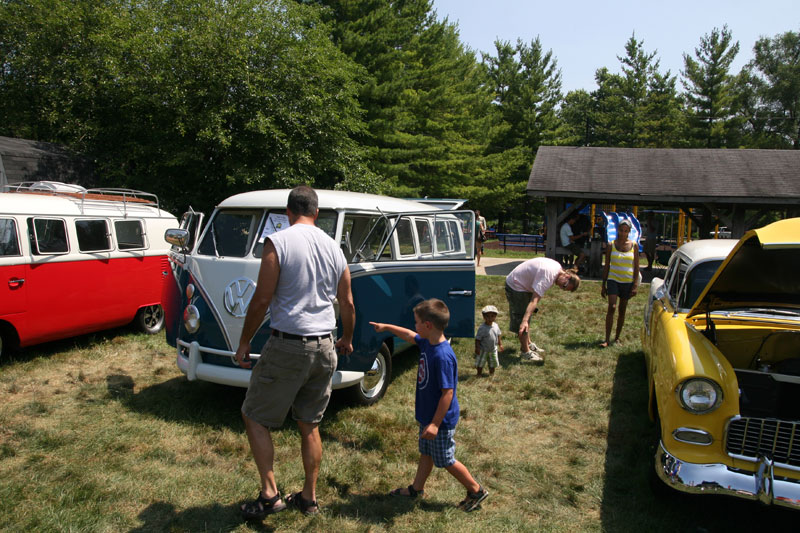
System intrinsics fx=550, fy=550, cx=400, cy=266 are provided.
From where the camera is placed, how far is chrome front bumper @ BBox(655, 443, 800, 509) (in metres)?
3.04

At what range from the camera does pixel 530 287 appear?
7.02 m

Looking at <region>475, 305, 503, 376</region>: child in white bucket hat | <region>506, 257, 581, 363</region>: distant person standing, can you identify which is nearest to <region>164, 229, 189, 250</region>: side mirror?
<region>475, 305, 503, 376</region>: child in white bucket hat

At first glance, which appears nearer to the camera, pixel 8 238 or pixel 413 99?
pixel 8 238

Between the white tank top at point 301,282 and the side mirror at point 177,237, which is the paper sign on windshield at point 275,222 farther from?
the white tank top at point 301,282

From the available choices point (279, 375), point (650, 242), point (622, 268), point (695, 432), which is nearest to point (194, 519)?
point (279, 375)

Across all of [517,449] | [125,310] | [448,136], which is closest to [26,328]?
[125,310]

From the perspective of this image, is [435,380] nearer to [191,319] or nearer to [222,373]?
[222,373]

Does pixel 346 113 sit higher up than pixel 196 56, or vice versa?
pixel 196 56

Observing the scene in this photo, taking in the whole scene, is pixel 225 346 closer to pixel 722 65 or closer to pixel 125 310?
pixel 125 310

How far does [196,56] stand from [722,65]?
44499 millimetres

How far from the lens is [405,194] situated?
25.5 meters

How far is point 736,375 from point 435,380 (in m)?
2.15

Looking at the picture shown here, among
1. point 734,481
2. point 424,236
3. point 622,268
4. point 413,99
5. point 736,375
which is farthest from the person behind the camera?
point 413,99

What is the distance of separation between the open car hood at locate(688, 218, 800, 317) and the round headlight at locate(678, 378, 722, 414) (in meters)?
0.98
